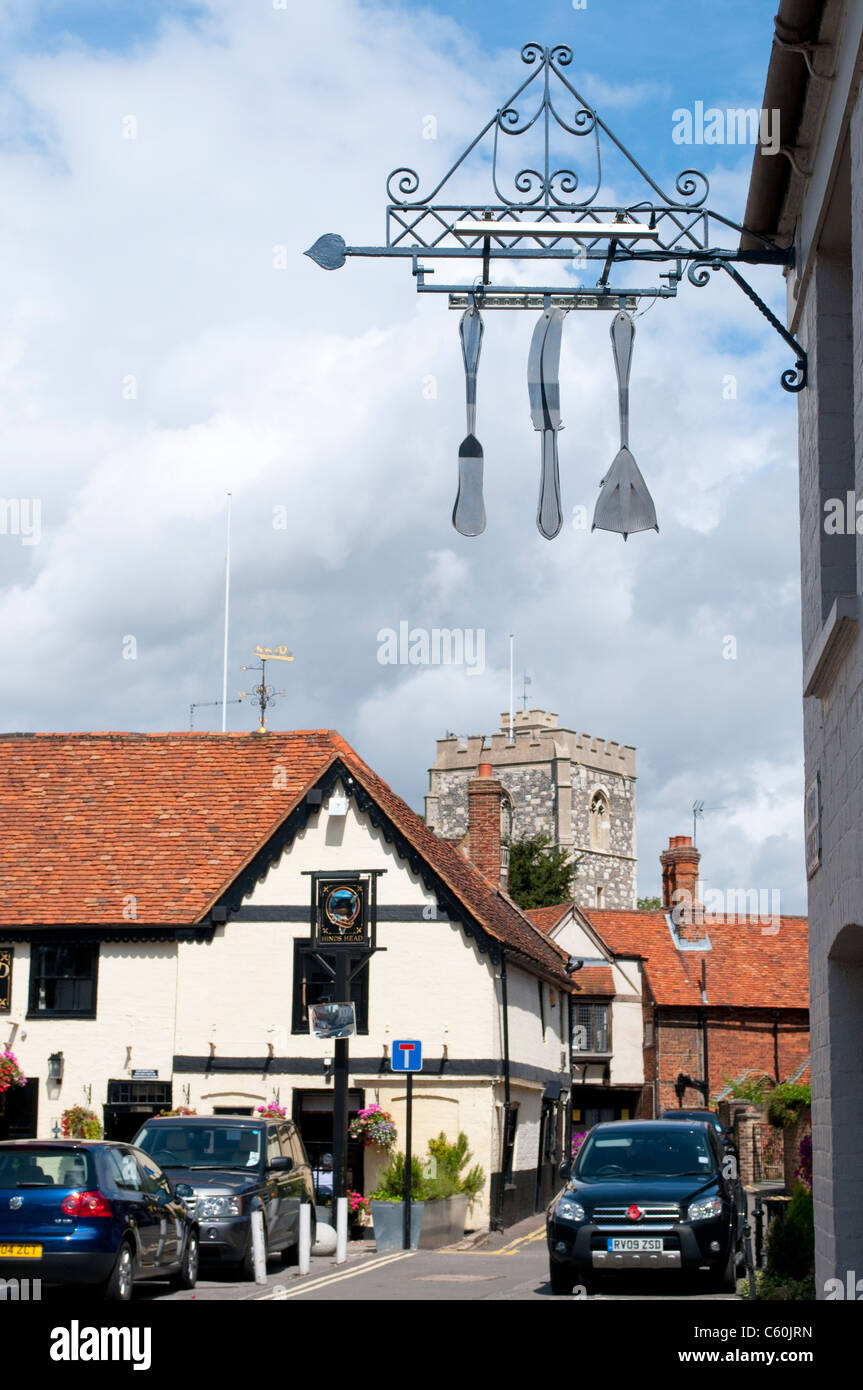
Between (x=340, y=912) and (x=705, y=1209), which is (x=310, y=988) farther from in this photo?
(x=705, y=1209)

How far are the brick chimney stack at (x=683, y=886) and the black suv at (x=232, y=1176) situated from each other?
3412 cm

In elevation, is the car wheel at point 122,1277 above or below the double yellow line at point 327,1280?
above

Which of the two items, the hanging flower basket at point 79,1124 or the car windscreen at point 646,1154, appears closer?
the car windscreen at point 646,1154

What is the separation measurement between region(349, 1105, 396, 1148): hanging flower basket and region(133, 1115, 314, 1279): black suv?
19.2ft

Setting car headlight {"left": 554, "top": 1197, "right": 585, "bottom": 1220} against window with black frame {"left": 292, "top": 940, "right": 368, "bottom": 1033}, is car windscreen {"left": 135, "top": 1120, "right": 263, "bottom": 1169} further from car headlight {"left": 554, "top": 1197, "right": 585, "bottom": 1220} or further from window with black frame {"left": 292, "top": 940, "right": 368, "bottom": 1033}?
window with black frame {"left": 292, "top": 940, "right": 368, "bottom": 1033}

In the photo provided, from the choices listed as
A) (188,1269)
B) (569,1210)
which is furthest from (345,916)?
(569,1210)

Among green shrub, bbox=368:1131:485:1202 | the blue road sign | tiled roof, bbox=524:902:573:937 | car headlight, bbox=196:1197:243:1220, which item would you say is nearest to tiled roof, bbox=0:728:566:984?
green shrub, bbox=368:1131:485:1202

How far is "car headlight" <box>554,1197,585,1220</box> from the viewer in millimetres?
15320

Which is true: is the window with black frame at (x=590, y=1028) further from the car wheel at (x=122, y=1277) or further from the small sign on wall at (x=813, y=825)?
the small sign on wall at (x=813, y=825)

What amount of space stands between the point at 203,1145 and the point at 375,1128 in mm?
7642

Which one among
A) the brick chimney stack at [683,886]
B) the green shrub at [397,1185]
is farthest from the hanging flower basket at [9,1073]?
the brick chimney stack at [683,886]

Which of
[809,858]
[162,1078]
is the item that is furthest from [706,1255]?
[162,1078]

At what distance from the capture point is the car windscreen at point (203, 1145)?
773 inches

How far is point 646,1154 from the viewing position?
1661 centimetres
